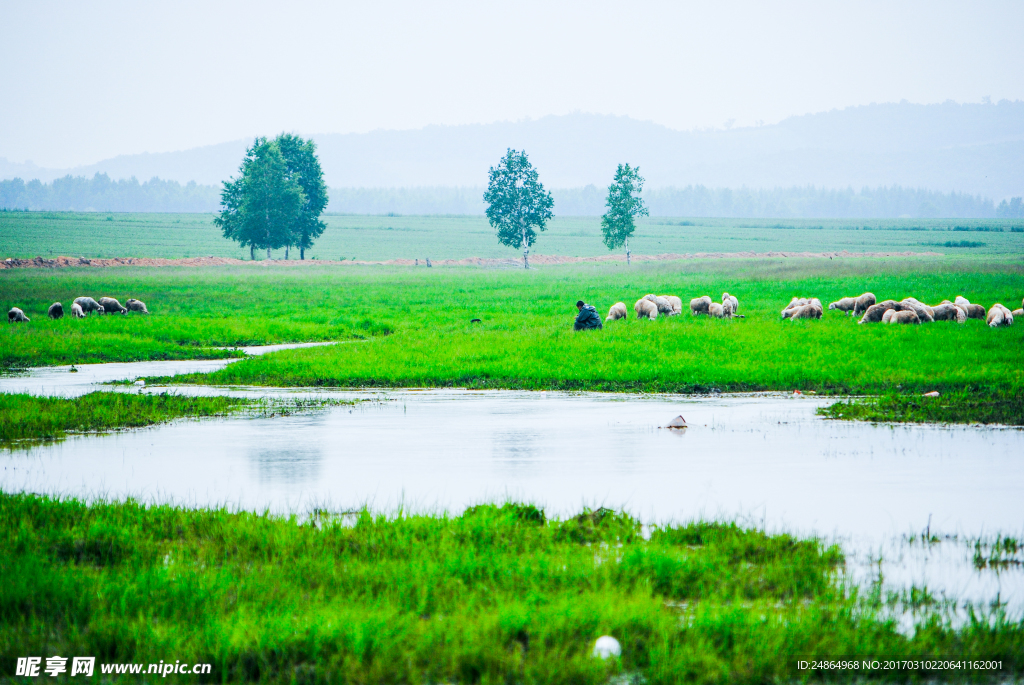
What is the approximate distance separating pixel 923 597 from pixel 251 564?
18.1ft

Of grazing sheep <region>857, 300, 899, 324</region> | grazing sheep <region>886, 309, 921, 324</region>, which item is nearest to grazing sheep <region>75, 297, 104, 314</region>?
grazing sheep <region>857, 300, 899, 324</region>

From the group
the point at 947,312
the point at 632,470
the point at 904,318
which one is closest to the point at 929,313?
the point at 947,312

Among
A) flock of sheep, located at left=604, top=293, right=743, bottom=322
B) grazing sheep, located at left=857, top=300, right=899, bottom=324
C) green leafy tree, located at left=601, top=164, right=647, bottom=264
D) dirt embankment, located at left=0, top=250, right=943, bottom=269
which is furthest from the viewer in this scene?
green leafy tree, located at left=601, top=164, right=647, bottom=264

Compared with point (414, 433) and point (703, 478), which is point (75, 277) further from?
point (703, 478)

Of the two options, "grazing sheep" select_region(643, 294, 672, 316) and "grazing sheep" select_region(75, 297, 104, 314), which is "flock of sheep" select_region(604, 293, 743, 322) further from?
"grazing sheep" select_region(75, 297, 104, 314)

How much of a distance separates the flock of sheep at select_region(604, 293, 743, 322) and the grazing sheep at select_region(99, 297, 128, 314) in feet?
68.3

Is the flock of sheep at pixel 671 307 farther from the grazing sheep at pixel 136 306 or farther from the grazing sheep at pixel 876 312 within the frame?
the grazing sheep at pixel 136 306

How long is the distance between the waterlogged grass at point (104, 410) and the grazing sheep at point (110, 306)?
68.9 feet

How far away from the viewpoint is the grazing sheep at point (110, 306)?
37.5m

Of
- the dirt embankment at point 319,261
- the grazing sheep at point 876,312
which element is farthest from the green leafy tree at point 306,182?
the grazing sheep at point 876,312

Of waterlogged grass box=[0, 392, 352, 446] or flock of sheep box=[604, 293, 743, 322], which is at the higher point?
flock of sheep box=[604, 293, 743, 322]

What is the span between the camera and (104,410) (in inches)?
634

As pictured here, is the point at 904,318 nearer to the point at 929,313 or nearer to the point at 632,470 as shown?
the point at 929,313

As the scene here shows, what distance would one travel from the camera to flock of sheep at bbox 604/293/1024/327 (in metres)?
26.5
